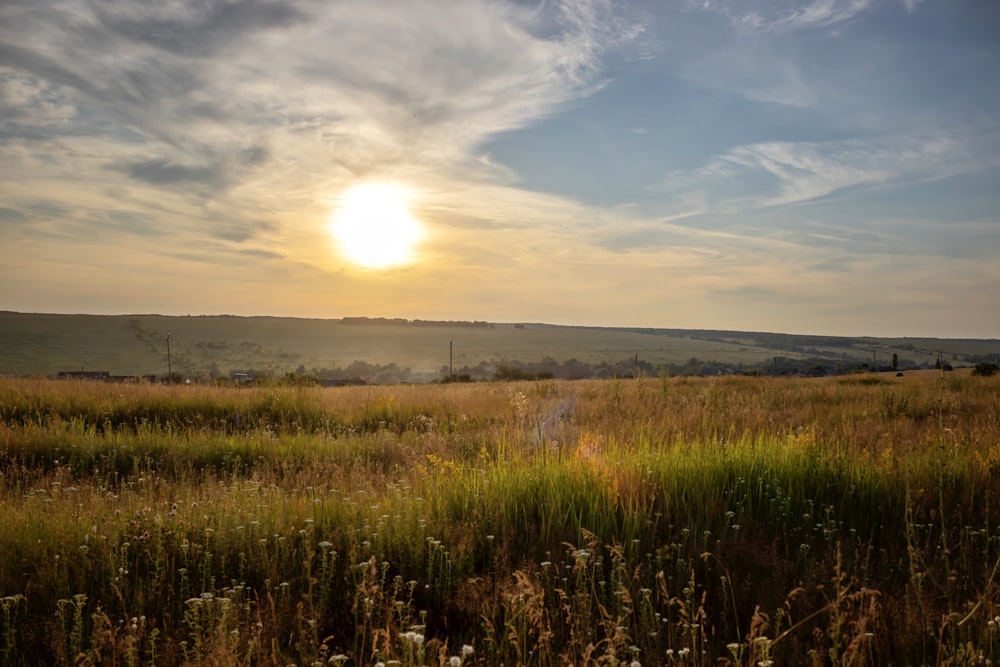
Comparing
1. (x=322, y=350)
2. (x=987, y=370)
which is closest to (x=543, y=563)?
(x=987, y=370)

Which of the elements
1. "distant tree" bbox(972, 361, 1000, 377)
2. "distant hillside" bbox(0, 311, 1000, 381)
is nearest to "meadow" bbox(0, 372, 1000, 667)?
"distant tree" bbox(972, 361, 1000, 377)

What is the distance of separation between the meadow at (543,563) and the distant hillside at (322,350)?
176 ft

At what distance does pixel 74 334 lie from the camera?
345 feet

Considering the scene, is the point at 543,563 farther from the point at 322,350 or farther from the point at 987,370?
the point at 322,350

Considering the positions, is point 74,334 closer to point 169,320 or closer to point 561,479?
point 169,320

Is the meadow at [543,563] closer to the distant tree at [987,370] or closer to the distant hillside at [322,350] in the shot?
the distant tree at [987,370]

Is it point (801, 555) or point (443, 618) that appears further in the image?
point (801, 555)

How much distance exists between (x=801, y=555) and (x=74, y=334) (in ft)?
406

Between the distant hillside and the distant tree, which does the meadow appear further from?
the distant hillside

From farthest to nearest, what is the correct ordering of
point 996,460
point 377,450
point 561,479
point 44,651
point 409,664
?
point 377,450
point 996,460
point 561,479
point 44,651
point 409,664

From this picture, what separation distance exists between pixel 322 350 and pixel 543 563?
133 meters

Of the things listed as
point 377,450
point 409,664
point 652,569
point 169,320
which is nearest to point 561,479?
point 652,569

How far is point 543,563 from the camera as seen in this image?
3965 mm

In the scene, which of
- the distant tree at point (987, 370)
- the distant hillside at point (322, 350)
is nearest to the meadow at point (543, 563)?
the distant tree at point (987, 370)
